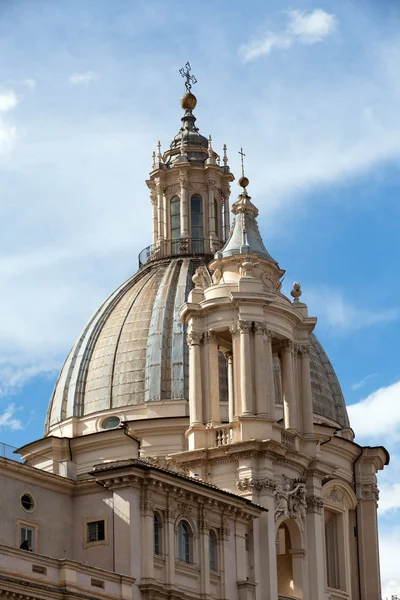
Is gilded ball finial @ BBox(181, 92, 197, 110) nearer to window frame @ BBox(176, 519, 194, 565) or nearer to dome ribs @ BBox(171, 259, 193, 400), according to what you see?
dome ribs @ BBox(171, 259, 193, 400)

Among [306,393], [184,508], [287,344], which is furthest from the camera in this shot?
[306,393]

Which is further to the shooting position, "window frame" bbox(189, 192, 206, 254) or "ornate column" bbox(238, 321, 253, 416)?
"window frame" bbox(189, 192, 206, 254)

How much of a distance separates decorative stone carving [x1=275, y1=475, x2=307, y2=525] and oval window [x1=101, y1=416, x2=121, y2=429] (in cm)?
1441

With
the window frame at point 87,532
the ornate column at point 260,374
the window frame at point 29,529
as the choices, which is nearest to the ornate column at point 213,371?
the ornate column at point 260,374

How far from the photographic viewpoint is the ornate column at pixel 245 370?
254 ft

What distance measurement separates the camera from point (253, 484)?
75.7 m

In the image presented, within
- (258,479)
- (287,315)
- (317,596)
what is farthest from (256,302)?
(317,596)

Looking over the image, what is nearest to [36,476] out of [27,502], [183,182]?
[27,502]

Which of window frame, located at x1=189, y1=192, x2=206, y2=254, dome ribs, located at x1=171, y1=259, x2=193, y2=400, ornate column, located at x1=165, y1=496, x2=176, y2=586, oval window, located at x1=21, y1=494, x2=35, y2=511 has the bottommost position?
ornate column, located at x1=165, y1=496, x2=176, y2=586

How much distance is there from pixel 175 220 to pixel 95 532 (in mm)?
38569

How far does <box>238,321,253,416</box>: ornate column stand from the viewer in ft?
254

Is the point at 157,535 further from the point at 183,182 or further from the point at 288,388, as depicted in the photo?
the point at 183,182

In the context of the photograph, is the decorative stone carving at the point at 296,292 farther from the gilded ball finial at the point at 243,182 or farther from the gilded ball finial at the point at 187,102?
the gilded ball finial at the point at 187,102

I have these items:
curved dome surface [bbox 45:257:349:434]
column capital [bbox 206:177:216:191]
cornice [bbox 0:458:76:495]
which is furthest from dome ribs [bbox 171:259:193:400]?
cornice [bbox 0:458:76:495]
